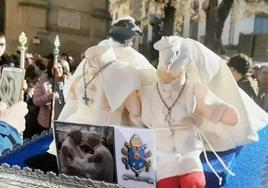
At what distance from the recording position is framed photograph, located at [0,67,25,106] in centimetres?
234

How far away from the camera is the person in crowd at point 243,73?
3.46 m

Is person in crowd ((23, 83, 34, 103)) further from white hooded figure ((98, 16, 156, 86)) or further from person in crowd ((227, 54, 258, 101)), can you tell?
white hooded figure ((98, 16, 156, 86))

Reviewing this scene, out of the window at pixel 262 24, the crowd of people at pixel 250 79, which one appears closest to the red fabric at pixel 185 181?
the crowd of people at pixel 250 79

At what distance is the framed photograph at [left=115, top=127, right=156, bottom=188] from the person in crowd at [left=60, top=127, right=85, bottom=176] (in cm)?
11

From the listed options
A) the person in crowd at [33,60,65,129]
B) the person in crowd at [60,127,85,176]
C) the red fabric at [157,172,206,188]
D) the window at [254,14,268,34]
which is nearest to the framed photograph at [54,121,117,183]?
the person in crowd at [60,127,85,176]

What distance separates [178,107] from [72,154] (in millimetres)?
355

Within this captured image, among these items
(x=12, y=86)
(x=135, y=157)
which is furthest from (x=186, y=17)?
(x=135, y=157)

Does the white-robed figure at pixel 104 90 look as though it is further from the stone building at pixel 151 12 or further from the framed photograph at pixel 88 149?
the stone building at pixel 151 12

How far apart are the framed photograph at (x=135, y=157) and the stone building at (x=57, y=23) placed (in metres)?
6.79

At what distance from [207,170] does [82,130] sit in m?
0.38

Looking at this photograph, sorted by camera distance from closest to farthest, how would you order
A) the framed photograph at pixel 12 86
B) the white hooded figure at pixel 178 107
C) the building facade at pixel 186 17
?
the white hooded figure at pixel 178 107, the framed photograph at pixel 12 86, the building facade at pixel 186 17

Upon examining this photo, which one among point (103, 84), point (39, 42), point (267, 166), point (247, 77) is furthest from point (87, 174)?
point (39, 42)

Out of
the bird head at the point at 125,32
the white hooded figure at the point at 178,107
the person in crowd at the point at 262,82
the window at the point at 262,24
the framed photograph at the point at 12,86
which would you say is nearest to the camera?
the white hooded figure at the point at 178,107

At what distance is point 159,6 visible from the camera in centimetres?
662
